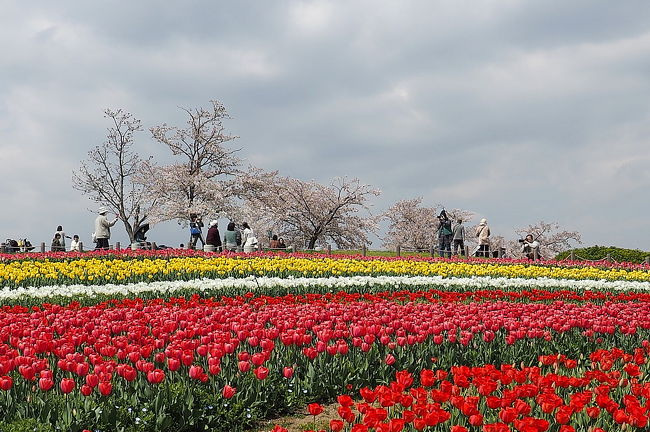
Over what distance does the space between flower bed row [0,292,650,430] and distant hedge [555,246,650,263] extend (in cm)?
2279

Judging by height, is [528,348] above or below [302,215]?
below

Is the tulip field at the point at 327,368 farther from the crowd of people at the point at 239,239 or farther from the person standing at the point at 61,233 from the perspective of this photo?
the person standing at the point at 61,233

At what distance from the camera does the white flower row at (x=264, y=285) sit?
36.1 feet

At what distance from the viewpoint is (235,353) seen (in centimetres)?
577

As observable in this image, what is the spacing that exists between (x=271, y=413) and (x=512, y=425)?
81.8 inches

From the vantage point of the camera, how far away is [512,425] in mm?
4035

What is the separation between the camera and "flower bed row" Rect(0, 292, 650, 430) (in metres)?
4.48

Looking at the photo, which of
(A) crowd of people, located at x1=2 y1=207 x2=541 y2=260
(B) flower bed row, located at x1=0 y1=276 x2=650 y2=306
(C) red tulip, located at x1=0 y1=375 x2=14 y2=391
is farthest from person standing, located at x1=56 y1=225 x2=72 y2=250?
(C) red tulip, located at x1=0 y1=375 x2=14 y2=391

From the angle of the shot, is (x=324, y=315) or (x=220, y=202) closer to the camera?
(x=324, y=315)

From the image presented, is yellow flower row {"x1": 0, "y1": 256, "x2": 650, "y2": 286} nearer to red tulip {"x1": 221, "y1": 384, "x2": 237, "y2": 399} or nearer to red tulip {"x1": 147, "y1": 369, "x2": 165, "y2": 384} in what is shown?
red tulip {"x1": 147, "y1": 369, "x2": 165, "y2": 384}

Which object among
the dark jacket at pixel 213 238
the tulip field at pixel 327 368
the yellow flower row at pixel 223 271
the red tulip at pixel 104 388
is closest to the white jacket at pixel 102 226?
the dark jacket at pixel 213 238

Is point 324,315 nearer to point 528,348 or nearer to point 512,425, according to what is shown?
point 528,348

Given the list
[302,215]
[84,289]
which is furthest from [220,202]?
[84,289]

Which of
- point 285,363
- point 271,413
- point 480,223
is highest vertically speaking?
point 480,223
